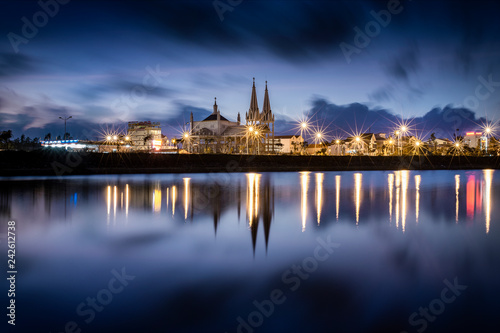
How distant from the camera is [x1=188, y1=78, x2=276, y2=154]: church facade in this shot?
10469 cm

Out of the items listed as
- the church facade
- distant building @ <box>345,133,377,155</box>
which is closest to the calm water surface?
the church facade

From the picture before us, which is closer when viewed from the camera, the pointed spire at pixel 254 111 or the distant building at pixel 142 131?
the pointed spire at pixel 254 111

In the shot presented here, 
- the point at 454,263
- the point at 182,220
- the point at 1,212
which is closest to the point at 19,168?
the point at 1,212

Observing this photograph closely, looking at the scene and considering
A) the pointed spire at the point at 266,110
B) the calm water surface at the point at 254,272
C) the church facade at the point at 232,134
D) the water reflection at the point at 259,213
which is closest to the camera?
the calm water surface at the point at 254,272

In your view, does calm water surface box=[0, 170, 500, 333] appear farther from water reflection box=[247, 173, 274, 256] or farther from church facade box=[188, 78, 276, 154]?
church facade box=[188, 78, 276, 154]

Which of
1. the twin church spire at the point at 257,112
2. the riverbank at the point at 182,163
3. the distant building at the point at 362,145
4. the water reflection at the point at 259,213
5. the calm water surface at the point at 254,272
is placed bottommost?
the calm water surface at the point at 254,272

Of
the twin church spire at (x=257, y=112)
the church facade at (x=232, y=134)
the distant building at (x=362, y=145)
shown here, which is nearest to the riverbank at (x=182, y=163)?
the church facade at (x=232, y=134)

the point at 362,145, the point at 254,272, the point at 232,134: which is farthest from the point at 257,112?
the point at 254,272

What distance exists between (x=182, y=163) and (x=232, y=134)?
4530 centimetres

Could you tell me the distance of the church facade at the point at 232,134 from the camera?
343ft

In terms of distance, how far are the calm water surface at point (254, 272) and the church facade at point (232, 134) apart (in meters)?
86.7

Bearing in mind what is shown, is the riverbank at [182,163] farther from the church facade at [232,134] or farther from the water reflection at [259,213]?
the water reflection at [259,213]

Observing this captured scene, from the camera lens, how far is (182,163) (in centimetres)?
6325

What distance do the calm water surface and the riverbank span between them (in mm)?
36279
